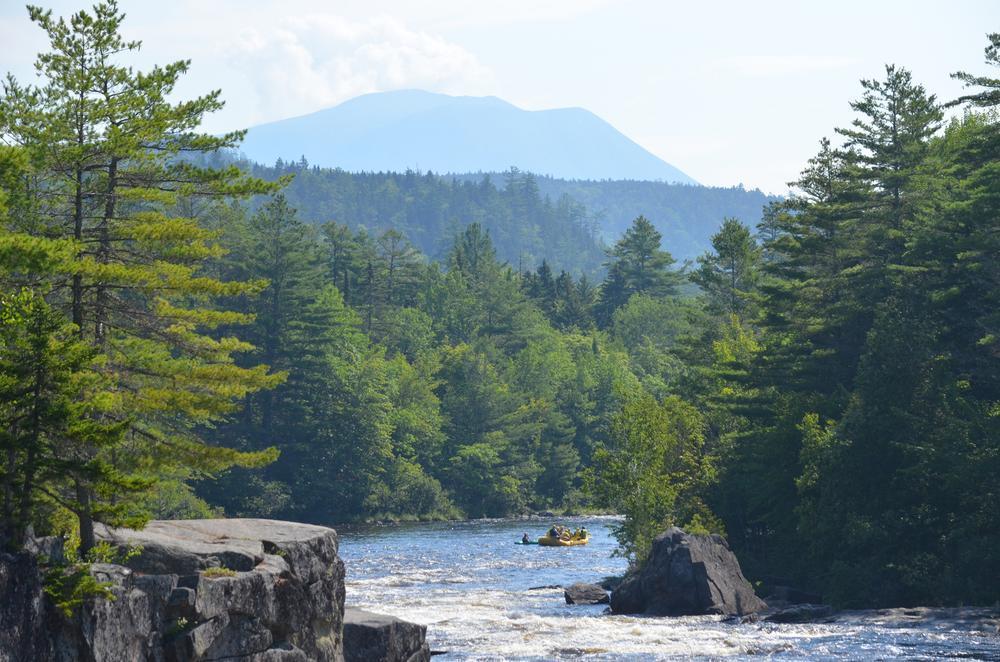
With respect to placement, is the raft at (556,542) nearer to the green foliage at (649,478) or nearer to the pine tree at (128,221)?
the green foliage at (649,478)

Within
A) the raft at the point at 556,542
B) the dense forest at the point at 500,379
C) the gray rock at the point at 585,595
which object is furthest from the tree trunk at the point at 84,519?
the raft at the point at 556,542

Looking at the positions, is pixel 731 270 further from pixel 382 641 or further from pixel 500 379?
pixel 382 641

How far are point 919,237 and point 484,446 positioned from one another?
190 feet

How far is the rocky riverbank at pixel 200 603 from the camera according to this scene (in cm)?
2333

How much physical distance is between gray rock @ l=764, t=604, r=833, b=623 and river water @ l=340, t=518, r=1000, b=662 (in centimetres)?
94

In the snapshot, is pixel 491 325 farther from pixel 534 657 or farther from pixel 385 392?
pixel 534 657

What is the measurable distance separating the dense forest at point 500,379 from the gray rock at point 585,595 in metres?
3.85

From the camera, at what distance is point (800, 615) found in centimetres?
4194

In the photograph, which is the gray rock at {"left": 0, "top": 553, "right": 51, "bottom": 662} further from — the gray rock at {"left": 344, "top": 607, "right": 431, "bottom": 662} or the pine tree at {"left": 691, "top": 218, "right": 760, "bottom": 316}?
the pine tree at {"left": 691, "top": 218, "right": 760, "bottom": 316}

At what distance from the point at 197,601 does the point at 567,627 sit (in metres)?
16.9

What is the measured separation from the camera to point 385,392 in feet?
333

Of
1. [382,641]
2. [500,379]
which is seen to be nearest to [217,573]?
[382,641]

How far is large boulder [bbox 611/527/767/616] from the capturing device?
43.2 metres

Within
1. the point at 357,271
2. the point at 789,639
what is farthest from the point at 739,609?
the point at 357,271
